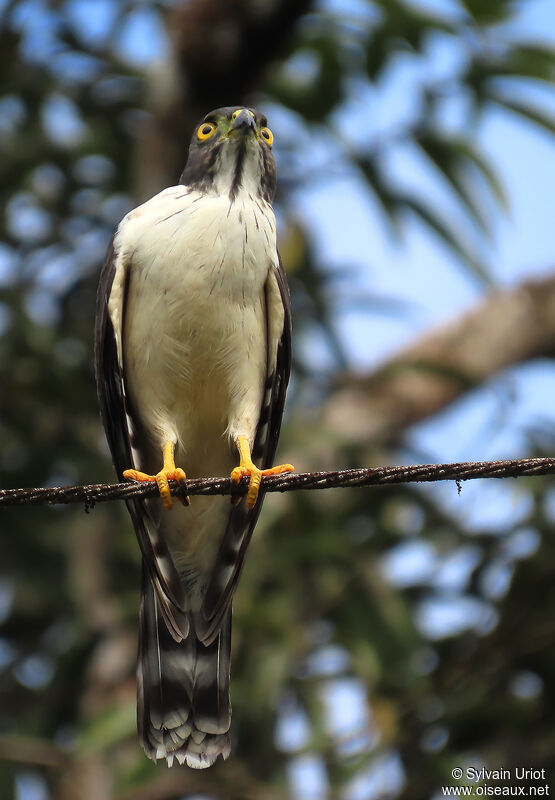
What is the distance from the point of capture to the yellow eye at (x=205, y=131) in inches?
190

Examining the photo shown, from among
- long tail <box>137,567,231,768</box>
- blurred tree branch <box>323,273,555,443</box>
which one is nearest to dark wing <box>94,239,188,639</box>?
long tail <box>137,567,231,768</box>

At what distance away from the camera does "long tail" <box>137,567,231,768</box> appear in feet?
14.1

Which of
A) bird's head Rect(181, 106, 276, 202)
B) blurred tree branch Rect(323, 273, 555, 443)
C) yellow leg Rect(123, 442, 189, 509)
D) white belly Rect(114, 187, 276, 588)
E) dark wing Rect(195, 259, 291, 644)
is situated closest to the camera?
yellow leg Rect(123, 442, 189, 509)

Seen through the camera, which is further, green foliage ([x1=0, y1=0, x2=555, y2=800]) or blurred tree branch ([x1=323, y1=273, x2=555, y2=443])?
blurred tree branch ([x1=323, y1=273, x2=555, y2=443])

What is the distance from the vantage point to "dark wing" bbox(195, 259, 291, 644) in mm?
4383

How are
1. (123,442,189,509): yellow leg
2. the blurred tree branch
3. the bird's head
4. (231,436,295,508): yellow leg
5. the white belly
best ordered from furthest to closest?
the blurred tree branch
the bird's head
the white belly
(231,436,295,508): yellow leg
(123,442,189,509): yellow leg

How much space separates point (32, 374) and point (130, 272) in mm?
3245

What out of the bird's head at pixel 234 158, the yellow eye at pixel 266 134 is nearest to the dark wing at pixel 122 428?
the bird's head at pixel 234 158

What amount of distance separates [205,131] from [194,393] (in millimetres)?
1187

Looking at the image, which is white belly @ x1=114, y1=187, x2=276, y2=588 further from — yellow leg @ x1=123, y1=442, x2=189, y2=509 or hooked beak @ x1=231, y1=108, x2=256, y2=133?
hooked beak @ x1=231, y1=108, x2=256, y2=133

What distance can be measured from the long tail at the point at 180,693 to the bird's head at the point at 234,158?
1552 mm

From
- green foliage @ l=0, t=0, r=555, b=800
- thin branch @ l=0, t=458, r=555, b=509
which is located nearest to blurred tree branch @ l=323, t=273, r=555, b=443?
green foliage @ l=0, t=0, r=555, b=800

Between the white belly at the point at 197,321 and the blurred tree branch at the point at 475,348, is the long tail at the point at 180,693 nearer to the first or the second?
the white belly at the point at 197,321

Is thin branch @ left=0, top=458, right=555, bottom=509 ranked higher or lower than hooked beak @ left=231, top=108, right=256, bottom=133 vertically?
lower
